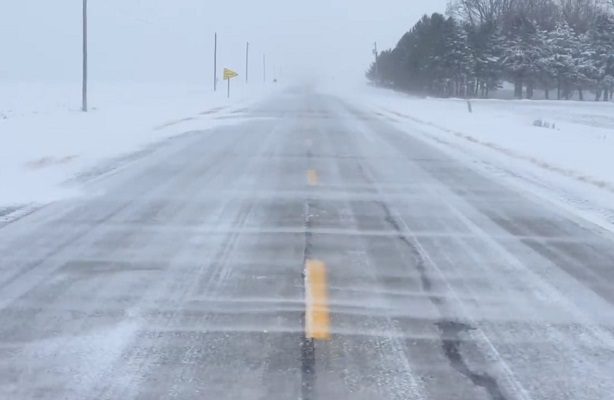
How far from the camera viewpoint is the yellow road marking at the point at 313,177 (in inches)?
610

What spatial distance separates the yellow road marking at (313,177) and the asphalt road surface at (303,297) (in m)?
1.04

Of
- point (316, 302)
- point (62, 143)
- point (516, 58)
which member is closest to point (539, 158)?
point (62, 143)

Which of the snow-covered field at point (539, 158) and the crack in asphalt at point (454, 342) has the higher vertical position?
the snow-covered field at point (539, 158)

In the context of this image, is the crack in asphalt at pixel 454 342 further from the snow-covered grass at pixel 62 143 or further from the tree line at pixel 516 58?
the tree line at pixel 516 58

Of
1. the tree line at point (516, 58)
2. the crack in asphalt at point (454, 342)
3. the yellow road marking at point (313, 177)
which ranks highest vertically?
the tree line at point (516, 58)

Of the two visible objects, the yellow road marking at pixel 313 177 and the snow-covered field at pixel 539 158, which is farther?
the yellow road marking at pixel 313 177

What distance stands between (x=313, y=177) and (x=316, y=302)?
894cm

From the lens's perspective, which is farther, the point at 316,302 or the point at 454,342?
the point at 316,302

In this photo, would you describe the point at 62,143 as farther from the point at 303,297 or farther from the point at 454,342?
the point at 454,342

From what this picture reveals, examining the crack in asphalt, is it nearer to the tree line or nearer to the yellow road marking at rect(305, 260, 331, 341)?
the yellow road marking at rect(305, 260, 331, 341)

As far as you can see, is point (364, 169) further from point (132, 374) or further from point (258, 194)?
point (132, 374)

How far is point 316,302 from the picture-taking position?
7.32 meters

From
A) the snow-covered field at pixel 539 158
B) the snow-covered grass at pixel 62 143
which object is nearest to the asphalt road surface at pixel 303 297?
the snow-covered field at pixel 539 158

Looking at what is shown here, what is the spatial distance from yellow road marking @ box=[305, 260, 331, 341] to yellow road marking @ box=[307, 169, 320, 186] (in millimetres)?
6601
